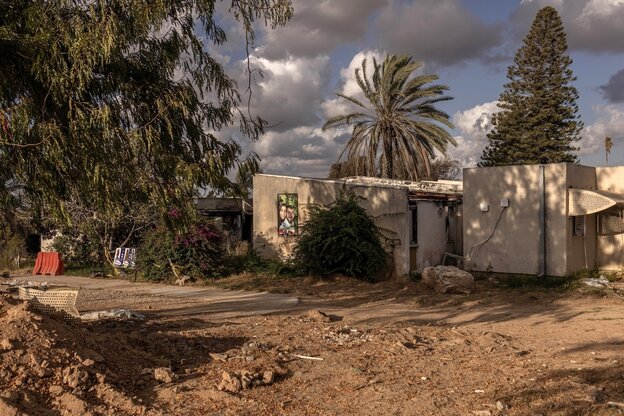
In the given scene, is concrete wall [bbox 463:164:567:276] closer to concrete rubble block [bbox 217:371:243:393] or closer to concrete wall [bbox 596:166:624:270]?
concrete wall [bbox 596:166:624:270]

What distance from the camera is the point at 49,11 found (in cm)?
819

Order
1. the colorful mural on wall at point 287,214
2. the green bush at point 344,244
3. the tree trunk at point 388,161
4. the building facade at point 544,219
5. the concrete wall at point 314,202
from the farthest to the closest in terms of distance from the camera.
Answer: the tree trunk at point 388,161 < the colorful mural on wall at point 287,214 < the concrete wall at point 314,202 < the green bush at point 344,244 < the building facade at point 544,219

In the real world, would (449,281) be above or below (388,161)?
below

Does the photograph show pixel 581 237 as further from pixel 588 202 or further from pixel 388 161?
pixel 388 161

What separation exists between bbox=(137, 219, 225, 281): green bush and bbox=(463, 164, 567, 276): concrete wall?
7302mm

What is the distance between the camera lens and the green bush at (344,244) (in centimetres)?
1716

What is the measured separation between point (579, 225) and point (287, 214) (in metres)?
8.69

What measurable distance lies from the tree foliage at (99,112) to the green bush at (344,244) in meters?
8.45

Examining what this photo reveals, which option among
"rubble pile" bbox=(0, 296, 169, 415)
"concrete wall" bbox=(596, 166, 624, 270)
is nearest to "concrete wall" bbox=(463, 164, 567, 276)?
"concrete wall" bbox=(596, 166, 624, 270)

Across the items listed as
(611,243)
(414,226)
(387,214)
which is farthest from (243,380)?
(611,243)

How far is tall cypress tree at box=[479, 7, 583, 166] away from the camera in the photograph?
36.2 metres

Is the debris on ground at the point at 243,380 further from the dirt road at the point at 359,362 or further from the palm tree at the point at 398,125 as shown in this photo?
the palm tree at the point at 398,125

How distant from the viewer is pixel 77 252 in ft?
80.4

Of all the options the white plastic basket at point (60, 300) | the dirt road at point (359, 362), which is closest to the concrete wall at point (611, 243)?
the dirt road at point (359, 362)
